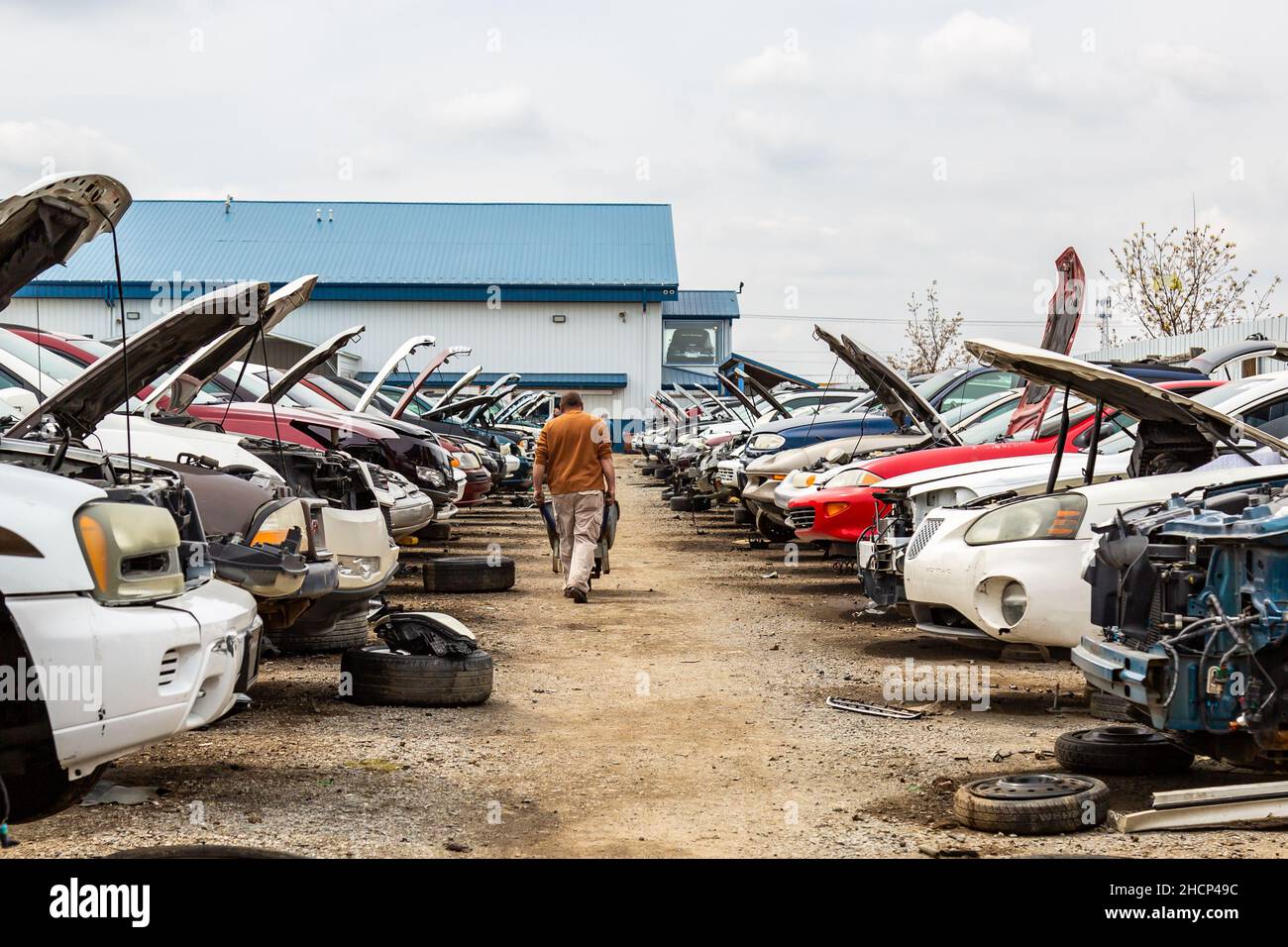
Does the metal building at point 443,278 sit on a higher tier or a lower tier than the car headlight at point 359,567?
higher

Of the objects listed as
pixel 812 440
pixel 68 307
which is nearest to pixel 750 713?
pixel 812 440

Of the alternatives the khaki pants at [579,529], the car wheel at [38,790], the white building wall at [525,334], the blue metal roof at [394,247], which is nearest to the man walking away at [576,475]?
the khaki pants at [579,529]

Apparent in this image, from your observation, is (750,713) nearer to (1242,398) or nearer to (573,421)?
(1242,398)

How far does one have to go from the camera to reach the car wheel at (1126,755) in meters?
6.33

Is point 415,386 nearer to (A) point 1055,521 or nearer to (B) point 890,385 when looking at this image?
(B) point 890,385

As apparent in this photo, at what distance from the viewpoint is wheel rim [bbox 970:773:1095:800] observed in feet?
18.4

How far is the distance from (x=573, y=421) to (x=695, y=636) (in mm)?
3246

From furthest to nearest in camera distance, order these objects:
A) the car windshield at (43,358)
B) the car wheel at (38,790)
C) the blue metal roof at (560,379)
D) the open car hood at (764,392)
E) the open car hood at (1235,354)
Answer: the blue metal roof at (560,379) → the open car hood at (764,392) → the open car hood at (1235,354) → the car windshield at (43,358) → the car wheel at (38,790)

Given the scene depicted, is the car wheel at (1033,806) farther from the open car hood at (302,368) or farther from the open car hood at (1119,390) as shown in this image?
the open car hood at (302,368)

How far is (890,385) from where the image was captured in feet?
42.3

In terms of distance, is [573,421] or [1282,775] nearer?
[1282,775]
